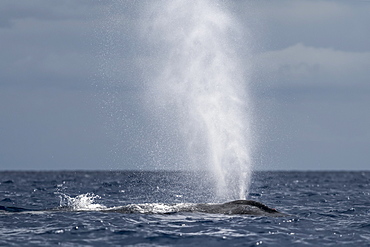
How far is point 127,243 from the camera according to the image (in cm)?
1959

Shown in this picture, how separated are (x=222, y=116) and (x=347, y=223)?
1196 cm

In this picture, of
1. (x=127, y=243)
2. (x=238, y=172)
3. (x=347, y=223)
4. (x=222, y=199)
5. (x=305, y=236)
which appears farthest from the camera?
(x=222, y=199)

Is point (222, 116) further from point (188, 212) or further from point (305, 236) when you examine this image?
point (305, 236)

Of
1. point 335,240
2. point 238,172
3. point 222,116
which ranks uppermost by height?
point 222,116

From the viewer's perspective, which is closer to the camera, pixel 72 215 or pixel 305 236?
pixel 305 236

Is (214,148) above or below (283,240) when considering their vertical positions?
above

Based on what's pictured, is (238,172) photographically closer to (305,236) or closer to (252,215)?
(252,215)

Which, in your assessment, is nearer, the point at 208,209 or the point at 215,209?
the point at 215,209

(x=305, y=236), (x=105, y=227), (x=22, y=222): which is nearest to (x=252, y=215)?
(x=305, y=236)

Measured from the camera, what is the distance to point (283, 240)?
20.5 meters

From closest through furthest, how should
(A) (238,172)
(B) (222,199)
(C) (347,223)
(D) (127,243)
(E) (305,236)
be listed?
1. (D) (127,243)
2. (E) (305,236)
3. (C) (347,223)
4. (A) (238,172)
5. (B) (222,199)

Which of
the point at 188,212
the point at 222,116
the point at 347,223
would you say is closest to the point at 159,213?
the point at 188,212

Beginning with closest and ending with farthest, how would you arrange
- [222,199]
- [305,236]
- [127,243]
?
[127,243]
[305,236]
[222,199]

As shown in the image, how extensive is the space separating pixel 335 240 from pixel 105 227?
7784mm
